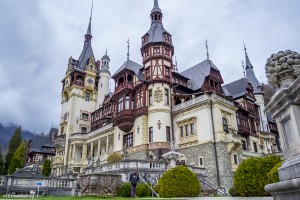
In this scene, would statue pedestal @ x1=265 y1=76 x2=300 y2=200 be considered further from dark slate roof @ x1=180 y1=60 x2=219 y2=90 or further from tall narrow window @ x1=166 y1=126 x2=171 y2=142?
dark slate roof @ x1=180 y1=60 x2=219 y2=90

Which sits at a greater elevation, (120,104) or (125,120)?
(120,104)

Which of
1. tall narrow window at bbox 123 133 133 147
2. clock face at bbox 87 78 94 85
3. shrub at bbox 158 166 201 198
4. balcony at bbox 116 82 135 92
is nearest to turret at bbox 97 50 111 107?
clock face at bbox 87 78 94 85

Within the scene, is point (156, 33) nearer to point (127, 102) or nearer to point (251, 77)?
point (127, 102)

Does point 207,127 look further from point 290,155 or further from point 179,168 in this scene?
point 290,155

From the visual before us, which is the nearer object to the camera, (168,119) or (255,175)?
(255,175)

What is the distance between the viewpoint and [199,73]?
3772 cm

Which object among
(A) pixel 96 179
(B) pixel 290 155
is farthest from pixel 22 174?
(B) pixel 290 155

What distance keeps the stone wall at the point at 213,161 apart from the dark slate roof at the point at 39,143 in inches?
2109

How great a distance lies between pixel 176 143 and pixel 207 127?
4781 mm

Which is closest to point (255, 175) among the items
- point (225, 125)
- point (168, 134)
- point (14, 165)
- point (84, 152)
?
point (225, 125)

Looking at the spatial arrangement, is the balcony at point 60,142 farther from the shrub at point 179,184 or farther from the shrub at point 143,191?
the shrub at point 179,184

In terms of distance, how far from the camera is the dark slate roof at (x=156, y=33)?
115 feet

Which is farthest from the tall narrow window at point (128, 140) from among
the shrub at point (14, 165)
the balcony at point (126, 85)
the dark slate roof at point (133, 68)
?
the shrub at point (14, 165)

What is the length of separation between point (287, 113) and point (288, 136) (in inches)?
17.5
